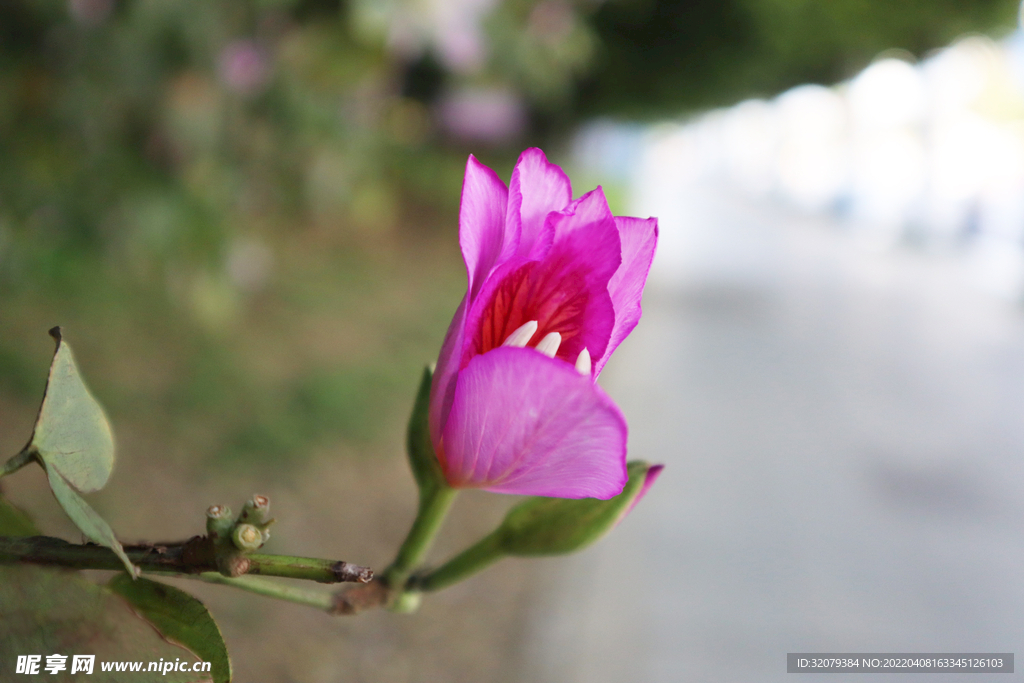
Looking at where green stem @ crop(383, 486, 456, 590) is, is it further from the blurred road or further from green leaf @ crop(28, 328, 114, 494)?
the blurred road

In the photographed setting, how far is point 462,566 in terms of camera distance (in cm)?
18

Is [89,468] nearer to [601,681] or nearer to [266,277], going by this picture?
[601,681]

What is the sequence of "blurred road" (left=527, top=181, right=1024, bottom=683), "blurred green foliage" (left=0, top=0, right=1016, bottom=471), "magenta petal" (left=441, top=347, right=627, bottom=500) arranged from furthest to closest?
"blurred road" (left=527, top=181, right=1024, bottom=683)
"blurred green foliage" (left=0, top=0, right=1016, bottom=471)
"magenta petal" (left=441, top=347, right=627, bottom=500)

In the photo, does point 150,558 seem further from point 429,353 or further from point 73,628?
point 429,353

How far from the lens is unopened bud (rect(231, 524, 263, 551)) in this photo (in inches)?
5.1

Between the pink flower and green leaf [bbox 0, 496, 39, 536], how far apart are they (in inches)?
3.1

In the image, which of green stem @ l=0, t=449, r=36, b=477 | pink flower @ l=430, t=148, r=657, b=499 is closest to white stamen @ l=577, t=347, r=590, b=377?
pink flower @ l=430, t=148, r=657, b=499

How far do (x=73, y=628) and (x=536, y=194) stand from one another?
11cm

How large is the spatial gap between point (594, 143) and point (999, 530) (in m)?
4.45

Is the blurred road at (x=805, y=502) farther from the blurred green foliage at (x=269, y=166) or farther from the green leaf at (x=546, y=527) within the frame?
the green leaf at (x=546, y=527)

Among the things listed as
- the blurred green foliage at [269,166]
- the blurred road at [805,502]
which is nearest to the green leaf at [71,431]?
the blurred green foliage at [269,166]

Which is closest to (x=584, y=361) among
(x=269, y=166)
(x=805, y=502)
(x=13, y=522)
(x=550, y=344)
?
(x=550, y=344)

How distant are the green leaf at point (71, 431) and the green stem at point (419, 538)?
0.21ft

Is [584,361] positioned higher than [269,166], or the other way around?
[269,166]
